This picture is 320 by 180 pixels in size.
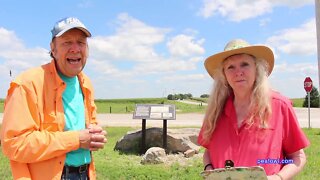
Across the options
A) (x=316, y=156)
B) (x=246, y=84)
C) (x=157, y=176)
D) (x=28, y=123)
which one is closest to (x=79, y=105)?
(x=28, y=123)

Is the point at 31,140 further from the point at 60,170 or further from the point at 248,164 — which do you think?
the point at 248,164

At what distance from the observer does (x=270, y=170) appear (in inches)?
105

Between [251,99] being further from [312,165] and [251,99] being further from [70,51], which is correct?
[312,165]

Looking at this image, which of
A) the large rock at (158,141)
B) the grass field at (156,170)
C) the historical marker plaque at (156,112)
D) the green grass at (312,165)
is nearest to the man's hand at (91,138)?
the grass field at (156,170)

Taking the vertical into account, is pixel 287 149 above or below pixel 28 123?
below

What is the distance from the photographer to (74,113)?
2.88 m

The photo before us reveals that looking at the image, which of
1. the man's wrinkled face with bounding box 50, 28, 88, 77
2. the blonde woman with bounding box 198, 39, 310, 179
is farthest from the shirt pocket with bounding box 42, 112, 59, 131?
the blonde woman with bounding box 198, 39, 310, 179

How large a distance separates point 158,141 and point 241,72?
9.00 metres

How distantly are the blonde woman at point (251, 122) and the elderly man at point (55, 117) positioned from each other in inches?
33.0

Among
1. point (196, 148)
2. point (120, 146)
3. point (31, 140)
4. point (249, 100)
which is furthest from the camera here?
point (120, 146)

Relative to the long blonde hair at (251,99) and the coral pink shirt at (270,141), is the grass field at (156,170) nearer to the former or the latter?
the long blonde hair at (251,99)

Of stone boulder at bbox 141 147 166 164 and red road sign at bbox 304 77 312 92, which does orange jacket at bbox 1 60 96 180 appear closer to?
stone boulder at bbox 141 147 166 164

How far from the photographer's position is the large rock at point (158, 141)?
11.0 m

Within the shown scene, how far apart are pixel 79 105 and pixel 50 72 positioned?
317mm
